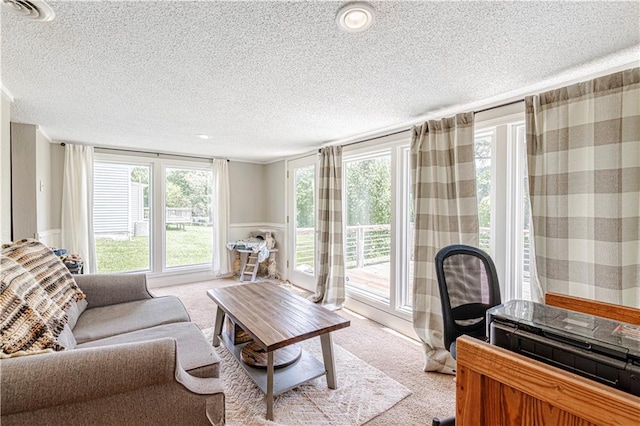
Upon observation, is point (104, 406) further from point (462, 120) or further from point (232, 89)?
point (462, 120)

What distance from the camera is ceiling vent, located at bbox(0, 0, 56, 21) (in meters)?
1.13

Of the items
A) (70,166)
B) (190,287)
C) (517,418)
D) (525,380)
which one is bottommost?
(190,287)

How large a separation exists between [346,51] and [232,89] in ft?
3.00

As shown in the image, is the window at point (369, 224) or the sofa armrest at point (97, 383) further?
the window at point (369, 224)

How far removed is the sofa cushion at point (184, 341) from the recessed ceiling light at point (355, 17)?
1.71 m

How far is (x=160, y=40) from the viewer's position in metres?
1.40

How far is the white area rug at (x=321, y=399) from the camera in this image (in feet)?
5.77

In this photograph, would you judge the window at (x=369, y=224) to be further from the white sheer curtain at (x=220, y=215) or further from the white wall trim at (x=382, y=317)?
the white sheer curtain at (x=220, y=215)

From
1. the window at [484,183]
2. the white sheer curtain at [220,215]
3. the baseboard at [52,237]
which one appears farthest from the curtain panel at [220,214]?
the window at [484,183]

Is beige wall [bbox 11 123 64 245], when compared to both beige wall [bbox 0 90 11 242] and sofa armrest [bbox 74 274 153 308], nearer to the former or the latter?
beige wall [bbox 0 90 11 242]

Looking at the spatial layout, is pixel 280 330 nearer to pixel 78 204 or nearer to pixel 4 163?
pixel 4 163

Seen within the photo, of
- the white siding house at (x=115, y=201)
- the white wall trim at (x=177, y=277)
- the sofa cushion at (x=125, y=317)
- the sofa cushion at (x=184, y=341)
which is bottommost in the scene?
the white wall trim at (x=177, y=277)

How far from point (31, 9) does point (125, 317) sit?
184 centimetres

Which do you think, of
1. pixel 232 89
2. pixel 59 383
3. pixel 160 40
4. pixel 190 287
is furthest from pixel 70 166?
pixel 59 383
